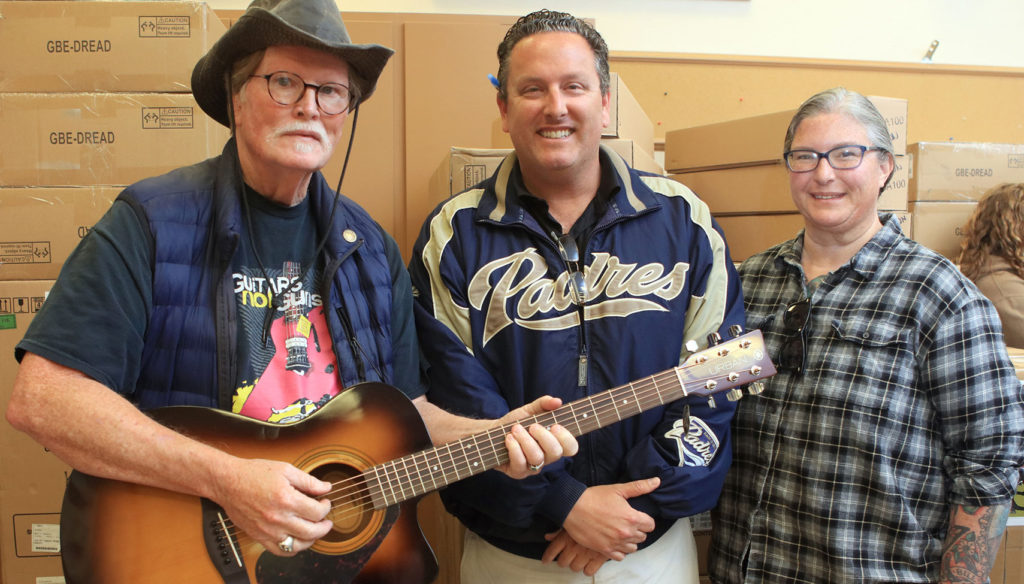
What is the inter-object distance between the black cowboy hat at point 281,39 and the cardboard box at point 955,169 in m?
2.30

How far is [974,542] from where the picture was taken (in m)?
1.42

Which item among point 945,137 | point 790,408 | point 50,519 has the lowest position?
point 50,519

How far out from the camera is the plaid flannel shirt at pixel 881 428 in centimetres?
143

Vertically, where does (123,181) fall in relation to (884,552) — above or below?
above

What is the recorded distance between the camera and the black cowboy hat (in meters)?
1.26

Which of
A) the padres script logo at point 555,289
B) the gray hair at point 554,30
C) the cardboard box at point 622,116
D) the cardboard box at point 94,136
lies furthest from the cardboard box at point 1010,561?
the cardboard box at point 94,136

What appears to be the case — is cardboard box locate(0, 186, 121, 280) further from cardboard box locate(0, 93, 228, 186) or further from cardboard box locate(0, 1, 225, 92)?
cardboard box locate(0, 1, 225, 92)

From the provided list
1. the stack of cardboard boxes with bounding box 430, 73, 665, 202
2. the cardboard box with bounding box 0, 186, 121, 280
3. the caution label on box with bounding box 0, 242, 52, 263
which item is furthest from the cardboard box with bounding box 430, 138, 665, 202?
the caution label on box with bounding box 0, 242, 52, 263

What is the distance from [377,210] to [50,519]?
1.43 metres

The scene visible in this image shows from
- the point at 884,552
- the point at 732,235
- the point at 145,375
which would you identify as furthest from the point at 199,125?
the point at 884,552

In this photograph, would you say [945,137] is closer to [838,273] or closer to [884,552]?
[838,273]

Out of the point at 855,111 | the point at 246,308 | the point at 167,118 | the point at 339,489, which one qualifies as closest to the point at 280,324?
the point at 246,308

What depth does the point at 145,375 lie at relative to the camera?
4.07 ft

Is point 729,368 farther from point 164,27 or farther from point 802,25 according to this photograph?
point 802,25
